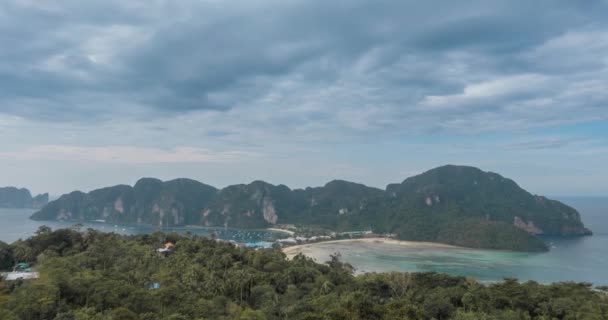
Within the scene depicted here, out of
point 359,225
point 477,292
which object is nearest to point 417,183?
point 359,225

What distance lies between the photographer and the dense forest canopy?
19.8m

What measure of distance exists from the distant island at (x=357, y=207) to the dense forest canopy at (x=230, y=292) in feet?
238

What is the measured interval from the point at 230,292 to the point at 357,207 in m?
116

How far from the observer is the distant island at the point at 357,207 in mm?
115375

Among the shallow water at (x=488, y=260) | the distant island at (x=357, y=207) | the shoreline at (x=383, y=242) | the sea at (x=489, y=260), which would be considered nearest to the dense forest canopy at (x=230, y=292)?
the sea at (x=489, y=260)

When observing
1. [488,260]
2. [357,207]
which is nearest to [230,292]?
[488,260]

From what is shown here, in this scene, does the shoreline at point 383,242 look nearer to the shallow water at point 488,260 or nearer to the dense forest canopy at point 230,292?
the shallow water at point 488,260

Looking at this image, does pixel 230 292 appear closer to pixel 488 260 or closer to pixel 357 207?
pixel 488 260

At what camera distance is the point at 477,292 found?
25938mm

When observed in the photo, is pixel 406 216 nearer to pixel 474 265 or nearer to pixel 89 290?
pixel 474 265

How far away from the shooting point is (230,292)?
29.1 m

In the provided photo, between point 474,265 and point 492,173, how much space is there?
95.2 metres

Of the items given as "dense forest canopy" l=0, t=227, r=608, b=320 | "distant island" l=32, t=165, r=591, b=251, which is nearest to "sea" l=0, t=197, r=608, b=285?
"distant island" l=32, t=165, r=591, b=251

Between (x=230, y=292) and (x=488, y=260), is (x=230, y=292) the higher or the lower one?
the higher one
